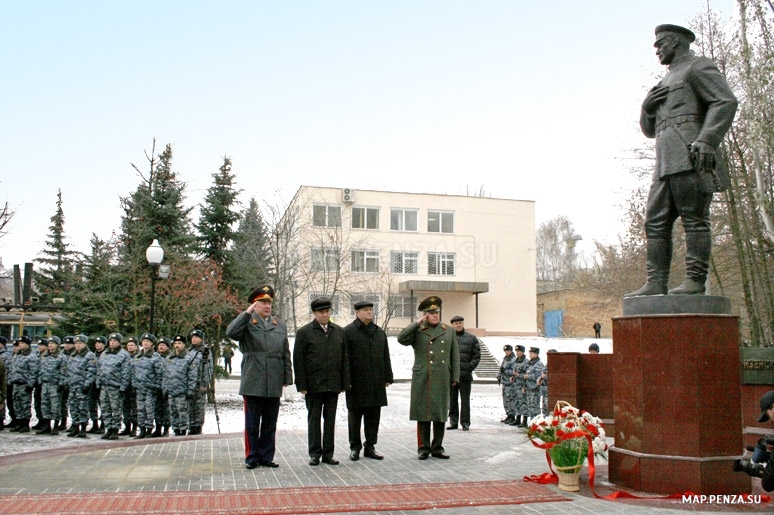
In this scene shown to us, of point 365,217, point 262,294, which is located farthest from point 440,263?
point 262,294

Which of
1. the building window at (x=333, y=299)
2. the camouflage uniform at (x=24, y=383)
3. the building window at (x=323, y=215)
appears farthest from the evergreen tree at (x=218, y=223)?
the camouflage uniform at (x=24, y=383)

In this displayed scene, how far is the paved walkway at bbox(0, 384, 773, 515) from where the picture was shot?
6152 millimetres

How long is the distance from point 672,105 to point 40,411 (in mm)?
11948

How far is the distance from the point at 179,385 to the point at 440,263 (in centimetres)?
3654

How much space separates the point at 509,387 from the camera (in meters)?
15.2

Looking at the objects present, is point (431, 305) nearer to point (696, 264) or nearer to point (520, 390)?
point (696, 264)

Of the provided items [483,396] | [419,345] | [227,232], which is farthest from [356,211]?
[419,345]

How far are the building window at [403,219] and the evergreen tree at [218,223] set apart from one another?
19229 millimetres

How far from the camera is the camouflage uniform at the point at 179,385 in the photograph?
37.6 feet

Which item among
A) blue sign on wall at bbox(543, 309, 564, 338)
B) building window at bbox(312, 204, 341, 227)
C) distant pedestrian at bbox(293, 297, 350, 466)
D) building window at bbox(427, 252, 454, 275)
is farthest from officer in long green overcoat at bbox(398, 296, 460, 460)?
blue sign on wall at bbox(543, 309, 564, 338)

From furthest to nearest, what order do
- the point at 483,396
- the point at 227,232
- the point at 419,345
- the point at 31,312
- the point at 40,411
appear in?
the point at 31,312 → the point at 227,232 → the point at 483,396 → the point at 40,411 → the point at 419,345

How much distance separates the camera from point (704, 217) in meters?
7.02

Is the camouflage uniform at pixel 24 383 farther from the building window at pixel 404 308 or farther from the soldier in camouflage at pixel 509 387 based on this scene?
the building window at pixel 404 308

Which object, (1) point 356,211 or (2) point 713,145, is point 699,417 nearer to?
(2) point 713,145
